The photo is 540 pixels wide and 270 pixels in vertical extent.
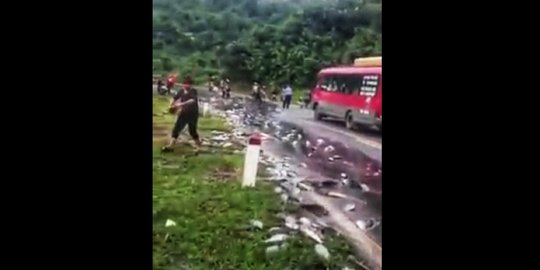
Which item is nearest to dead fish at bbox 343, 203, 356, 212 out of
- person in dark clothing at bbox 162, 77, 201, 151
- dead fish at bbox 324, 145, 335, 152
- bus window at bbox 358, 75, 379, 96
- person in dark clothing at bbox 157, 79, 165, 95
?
dead fish at bbox 324, 145, 335, 152

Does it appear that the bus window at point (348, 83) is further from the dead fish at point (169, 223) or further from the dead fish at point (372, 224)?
the dead fish at point (169, 223)

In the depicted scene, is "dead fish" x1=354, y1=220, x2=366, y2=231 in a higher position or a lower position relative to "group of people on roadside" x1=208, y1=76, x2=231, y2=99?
lower

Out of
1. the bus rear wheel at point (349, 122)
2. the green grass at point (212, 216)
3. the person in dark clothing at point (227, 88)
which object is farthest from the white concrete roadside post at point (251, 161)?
the bus rear wheel at point (349, 122)

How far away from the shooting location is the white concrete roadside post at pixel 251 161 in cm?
167

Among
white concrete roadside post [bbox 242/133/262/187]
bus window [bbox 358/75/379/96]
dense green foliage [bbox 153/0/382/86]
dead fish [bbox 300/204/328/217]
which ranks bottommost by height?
dead fish [bbox 300/204/328/217]

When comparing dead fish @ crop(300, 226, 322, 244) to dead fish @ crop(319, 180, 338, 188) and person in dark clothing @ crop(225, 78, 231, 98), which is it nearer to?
dead fish @ crop(319, 180, 338, 188)

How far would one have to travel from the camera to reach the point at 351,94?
1710mm

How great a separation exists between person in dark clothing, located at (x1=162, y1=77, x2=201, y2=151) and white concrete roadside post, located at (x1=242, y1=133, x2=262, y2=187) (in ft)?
0.39

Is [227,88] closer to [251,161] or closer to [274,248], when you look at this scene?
[251,161]

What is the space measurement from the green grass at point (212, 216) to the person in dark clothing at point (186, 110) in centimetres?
2

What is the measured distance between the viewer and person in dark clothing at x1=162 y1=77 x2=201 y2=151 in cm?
166
